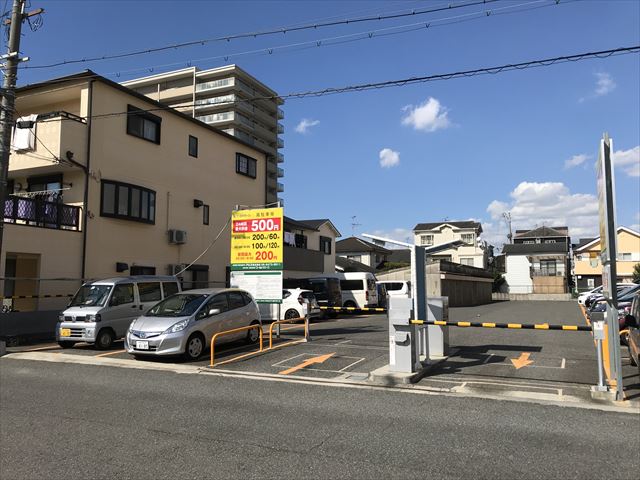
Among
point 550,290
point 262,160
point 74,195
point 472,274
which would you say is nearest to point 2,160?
point 74,195

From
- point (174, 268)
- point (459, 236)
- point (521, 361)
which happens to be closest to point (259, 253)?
point (521, 361)

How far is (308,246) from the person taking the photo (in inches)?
1414

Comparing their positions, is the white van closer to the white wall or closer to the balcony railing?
the balcony railing

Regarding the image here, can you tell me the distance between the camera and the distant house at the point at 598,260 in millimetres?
52991

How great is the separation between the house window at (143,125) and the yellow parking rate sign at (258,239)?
7.73 metres

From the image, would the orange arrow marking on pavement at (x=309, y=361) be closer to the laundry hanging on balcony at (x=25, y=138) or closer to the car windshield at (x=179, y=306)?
the car windshield at (x=179, y=306)

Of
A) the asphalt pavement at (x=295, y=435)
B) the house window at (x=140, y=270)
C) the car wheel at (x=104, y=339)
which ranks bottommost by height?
the asphalt pavement at (x=295, y=435)


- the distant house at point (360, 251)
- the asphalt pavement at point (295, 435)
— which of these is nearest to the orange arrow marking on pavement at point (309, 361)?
the asphalt pavement at point (295, 435)

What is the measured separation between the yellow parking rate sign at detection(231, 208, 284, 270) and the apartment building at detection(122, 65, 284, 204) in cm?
4561

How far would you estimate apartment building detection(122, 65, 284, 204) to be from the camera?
62.0 m

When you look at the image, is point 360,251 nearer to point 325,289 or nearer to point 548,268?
point 548,268

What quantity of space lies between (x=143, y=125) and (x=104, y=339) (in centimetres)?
1097

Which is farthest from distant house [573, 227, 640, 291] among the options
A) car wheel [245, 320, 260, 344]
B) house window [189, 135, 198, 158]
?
car wheel [245, 320, 260, 344]

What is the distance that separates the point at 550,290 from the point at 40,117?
5455 cm
